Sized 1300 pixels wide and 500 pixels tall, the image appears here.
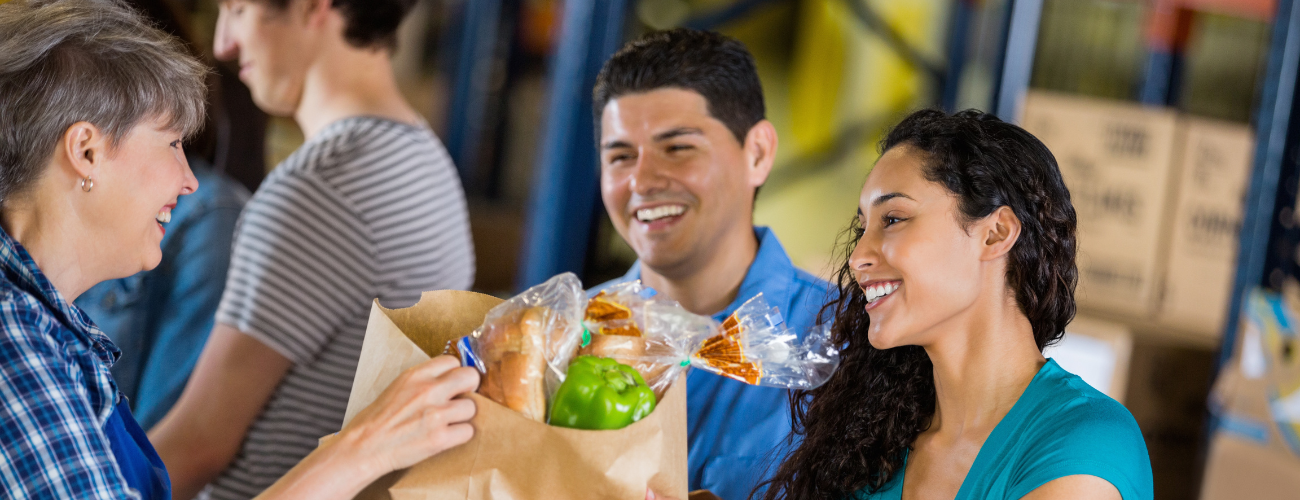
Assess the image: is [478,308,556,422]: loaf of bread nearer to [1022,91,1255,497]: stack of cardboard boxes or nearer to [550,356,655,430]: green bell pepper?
[550,356,655,430]: green bell pepper

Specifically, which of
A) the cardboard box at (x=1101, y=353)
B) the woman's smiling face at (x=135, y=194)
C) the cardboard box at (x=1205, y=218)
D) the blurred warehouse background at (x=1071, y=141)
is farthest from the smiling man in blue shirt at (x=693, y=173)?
the cardboard box at (x=1205, y=218)

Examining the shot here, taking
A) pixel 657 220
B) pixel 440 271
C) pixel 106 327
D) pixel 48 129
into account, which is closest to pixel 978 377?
pixel 657 220

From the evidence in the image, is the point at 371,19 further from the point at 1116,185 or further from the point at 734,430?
the point at 1116,185

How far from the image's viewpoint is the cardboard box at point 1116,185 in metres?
4.55

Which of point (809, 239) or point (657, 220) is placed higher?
point (657, 220)

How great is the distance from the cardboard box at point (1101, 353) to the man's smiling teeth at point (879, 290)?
10.1 ft

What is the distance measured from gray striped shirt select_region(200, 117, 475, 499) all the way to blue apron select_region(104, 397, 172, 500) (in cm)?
52

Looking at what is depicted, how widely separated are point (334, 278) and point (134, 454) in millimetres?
692

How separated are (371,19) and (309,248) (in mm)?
587

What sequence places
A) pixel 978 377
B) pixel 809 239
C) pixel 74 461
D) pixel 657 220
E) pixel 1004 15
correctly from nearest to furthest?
1. pixel 74 461
2. pixel 978 377
3. pixel 657 220
4. pixel 1004 15
5. pixel 809 239

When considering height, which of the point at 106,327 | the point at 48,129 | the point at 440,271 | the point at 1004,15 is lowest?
the point at 106,327

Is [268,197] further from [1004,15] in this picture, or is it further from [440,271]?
[1004,15]

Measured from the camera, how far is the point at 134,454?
4.52 feet

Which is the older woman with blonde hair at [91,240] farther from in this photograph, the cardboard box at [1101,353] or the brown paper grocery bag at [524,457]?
the cardboard box at [1101,353]
